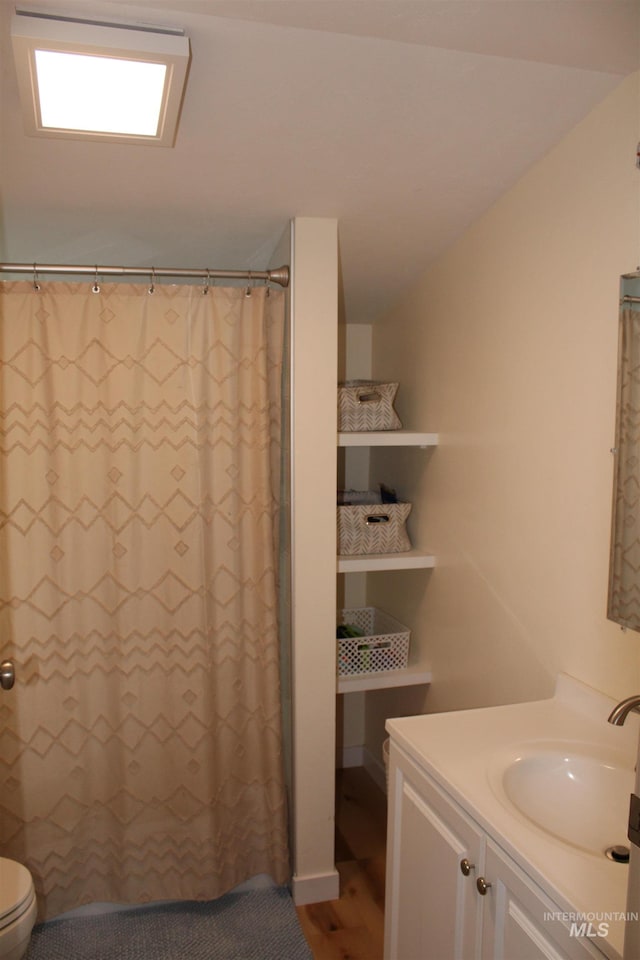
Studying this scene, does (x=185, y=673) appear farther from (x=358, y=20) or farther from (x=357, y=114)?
(x=358, y=20)

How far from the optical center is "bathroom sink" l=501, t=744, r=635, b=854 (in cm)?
141

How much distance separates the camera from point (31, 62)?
1.36m

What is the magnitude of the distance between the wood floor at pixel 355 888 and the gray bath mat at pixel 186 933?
68mm

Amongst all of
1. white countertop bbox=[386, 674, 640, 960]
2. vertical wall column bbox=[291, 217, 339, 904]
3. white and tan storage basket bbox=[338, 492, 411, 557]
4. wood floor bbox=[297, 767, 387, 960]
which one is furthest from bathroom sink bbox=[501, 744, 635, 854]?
white and tan storage basket bbox=[338, 492, 411, 557]

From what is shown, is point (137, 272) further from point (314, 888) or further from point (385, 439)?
point (314, 888)

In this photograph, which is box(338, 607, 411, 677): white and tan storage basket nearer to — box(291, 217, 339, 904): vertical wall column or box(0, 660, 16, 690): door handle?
box(291, 217, 339, 904): vertical wall column

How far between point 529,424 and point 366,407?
2.47 ft

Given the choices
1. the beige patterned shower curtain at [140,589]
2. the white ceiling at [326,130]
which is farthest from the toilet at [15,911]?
the white ceiling at [326,130]

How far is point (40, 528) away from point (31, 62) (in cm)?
124

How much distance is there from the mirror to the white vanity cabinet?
608mm

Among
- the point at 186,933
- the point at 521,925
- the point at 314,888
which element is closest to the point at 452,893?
the point at 521,925

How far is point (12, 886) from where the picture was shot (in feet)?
5.65

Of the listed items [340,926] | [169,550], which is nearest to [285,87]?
[169,550]

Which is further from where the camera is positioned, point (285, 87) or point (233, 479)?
point (233, 479)
